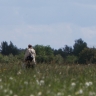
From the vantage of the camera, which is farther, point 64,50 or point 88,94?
point 64,50

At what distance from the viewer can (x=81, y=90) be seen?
9.75 m

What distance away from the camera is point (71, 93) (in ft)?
31.6

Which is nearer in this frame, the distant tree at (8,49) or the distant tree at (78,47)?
the distant tree at (78,47)

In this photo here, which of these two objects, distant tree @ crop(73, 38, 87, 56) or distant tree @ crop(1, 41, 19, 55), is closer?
distant tree @ crop(73, 38, 87, 56)

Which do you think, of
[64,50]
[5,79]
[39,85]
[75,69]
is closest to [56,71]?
[75,69]

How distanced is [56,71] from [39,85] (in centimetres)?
474

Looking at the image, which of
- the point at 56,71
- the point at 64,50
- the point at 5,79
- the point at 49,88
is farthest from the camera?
the point at 64,50

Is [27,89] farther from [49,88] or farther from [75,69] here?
[75,69]

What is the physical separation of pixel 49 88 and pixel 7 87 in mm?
786

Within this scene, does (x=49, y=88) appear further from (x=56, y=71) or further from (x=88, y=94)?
(x=56, y=71)

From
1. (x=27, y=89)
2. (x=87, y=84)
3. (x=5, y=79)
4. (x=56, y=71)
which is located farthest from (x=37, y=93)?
(x=56, y=71)

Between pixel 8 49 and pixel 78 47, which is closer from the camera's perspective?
pixel 78 47

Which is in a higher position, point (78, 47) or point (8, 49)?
point (78, 47)

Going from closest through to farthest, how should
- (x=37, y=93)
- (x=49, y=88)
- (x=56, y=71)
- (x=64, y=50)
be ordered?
1. (x=37, y=93)
2. (x=49, y=88)
3. (x=56, y=71)
4. (x=64, y=50)
